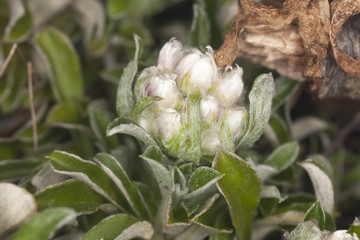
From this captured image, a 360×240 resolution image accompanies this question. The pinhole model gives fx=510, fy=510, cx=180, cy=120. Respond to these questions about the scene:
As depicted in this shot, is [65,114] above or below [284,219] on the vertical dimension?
above

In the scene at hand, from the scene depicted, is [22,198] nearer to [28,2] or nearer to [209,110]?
[209,110]

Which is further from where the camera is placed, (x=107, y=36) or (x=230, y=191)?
(x=107, y=36)

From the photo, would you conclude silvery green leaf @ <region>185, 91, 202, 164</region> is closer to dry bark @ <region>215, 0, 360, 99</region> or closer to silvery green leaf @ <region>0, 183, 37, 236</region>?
dry bark @ <region>215, 0, 360, 99</region>

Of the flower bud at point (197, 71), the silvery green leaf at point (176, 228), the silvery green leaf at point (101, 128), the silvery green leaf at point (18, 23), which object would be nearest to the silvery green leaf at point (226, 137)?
the flower bud at point (197, 71)

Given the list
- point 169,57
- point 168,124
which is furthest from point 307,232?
point 169,57

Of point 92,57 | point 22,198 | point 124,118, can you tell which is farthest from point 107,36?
point 22,198

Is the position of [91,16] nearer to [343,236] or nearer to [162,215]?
[162,215]

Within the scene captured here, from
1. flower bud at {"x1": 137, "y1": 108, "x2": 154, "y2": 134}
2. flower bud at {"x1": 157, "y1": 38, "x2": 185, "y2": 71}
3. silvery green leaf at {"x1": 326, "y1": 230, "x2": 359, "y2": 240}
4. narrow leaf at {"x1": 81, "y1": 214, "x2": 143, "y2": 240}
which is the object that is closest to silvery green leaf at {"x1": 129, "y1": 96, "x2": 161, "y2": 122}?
flower bud at {"x1": 137, "y1": 108, "x2": 154, "y2": 134}
